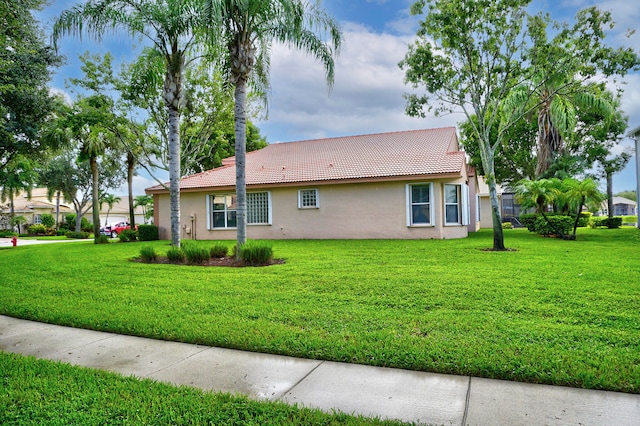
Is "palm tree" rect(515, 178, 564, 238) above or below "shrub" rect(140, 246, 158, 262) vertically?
above

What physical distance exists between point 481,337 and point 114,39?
43.2ft

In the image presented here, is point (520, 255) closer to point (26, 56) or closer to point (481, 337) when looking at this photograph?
point (481, 337)

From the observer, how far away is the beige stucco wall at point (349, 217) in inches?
615

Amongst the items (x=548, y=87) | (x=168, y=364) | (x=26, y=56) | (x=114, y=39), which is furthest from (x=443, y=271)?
(x=26, y=56)

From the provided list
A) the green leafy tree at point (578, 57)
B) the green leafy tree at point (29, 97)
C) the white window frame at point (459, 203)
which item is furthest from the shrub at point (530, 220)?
the green leafy tree at point (29, 97)

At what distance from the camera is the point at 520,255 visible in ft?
33.9

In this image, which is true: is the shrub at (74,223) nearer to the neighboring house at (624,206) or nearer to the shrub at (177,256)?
the shrub at (177,256)

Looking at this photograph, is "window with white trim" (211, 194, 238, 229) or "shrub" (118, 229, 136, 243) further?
"shrub" (118, 229, 136, 243)

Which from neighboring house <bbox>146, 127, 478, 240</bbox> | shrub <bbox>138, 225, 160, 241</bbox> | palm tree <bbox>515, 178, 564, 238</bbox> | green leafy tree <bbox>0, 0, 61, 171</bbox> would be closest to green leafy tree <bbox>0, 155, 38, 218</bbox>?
green leafy tree <bbox>0, 0, 61, 171</bbox>

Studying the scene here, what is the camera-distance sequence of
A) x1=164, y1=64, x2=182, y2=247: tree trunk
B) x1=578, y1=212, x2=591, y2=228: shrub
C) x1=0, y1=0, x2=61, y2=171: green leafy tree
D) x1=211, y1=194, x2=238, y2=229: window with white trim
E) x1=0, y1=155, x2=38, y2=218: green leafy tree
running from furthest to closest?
x1=578, y1=212, x2=591, y2=228: shrub < x1=0, y1=155, x2=38, y2=218: green leafy tree < x1=211, y1=194, x2=238, y2=229: window with white trim < x1=0, y1=0, x2=61, y2=171: green leafy tree < x1=164, y1=64, x2=182, y2=247: tree trunk

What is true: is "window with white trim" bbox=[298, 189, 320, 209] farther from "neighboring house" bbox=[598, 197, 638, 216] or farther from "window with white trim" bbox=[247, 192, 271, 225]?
"neighboring house" bbox=[598, 197, 638, 216]

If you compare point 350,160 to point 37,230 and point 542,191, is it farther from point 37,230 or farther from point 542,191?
point 37,230

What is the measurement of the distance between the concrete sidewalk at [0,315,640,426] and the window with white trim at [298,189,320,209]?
42.6ft

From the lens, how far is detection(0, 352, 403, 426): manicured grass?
102 inches
